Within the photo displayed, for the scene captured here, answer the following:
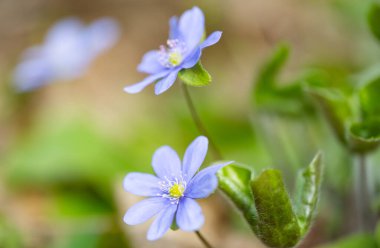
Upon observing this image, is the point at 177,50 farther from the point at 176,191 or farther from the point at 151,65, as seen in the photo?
the point at 176,191

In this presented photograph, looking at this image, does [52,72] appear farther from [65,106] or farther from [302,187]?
[302,187]

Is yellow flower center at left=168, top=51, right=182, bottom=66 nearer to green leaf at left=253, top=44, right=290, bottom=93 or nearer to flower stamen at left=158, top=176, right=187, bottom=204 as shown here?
flower stamen at left=158, top=176, right=187, bottom=204

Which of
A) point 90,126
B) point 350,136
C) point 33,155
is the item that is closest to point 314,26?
point 90,126

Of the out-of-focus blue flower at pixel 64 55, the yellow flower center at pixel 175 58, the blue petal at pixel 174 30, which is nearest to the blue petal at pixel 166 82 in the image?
the yellow flower center at pixel 175 58

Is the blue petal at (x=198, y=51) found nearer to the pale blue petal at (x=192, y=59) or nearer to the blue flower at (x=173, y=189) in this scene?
the pale blue petal at (x=192, y=59)

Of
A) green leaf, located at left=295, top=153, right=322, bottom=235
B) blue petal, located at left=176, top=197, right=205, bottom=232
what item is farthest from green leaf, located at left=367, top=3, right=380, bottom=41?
blue petal, located at left=176, top=197, right=205, bottom=232

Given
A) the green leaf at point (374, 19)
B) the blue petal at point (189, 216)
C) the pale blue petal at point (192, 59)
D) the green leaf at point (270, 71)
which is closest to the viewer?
the blue petal at point (189, 216)

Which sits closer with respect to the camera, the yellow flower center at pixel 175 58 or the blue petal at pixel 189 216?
the blue petal at pixel 189 216
